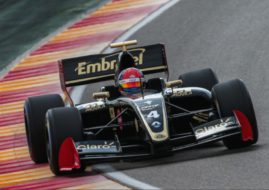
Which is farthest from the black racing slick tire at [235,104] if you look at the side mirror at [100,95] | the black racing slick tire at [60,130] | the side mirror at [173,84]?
Result: the black racing slick tire at [60,130]

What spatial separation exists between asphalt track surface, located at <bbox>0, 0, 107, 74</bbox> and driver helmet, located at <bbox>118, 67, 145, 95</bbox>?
592 centimetres

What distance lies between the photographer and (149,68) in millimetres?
14414

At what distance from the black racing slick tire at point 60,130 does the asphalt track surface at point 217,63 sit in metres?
0.61

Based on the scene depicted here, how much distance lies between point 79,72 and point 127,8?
714 centimetres

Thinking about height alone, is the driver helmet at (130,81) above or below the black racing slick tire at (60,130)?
above

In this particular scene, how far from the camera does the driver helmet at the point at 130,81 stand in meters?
13.3

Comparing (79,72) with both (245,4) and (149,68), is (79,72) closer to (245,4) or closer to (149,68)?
(149,68)

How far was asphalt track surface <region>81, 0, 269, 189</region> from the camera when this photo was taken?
10.8 meters

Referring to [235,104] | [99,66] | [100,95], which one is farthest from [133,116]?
[99,66]

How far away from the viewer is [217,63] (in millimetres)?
17719

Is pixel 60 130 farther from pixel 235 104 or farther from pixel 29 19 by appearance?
pixel 29 19

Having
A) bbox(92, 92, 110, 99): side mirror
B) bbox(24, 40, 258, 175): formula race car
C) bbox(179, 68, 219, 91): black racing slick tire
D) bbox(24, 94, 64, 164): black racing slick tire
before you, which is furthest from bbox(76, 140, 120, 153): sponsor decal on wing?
bbox(179, 68, 219, 91): black racing slick tire

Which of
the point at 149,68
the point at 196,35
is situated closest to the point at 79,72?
the point at 149,68

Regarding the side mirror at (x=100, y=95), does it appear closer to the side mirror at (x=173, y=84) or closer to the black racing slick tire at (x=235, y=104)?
the side mirror at (x=173, y=84)
